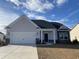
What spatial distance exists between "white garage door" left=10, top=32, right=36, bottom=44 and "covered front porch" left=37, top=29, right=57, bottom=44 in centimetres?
Result: 191

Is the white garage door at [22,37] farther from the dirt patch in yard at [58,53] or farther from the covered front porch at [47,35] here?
the dirt patch in yard at [58,53]

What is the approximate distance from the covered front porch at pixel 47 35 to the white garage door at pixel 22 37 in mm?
1906

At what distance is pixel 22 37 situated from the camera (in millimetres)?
35562

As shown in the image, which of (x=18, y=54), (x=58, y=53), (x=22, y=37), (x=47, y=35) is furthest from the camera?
(x=47, y=35)

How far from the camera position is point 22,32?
3581 cm

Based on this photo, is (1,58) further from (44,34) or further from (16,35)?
(44,34)

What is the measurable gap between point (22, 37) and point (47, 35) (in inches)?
265

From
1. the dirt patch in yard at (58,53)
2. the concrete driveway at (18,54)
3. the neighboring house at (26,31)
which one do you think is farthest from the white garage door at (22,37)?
the concrete driveway at (18,54)

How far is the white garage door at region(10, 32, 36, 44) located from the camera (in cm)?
3550

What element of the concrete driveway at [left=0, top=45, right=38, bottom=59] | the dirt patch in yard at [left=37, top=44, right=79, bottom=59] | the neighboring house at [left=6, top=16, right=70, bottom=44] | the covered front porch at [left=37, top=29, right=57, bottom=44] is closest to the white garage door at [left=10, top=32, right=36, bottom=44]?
the neighboring house at [left=6, top=16, right=70, bottom=44]

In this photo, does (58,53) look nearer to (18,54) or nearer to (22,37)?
(18,54)

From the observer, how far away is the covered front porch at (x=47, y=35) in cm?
3717

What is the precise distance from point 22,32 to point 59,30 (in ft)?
29.1

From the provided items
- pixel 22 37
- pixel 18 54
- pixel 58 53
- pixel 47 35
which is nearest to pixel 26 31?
pixel 22 37
